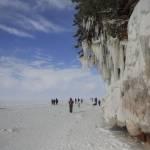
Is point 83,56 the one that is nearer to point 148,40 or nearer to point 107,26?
point 107,26

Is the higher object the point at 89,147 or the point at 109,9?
the point at 109,9

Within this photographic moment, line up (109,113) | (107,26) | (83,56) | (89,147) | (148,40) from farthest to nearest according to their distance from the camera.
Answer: (83,56) < (107,26) < (109,113) < (89,147) < (148,40)

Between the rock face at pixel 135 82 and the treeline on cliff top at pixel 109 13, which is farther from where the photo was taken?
the treeline on cliff top at pixel 109 13

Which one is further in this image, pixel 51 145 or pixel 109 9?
pixel 109 9

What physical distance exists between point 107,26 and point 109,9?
114cm

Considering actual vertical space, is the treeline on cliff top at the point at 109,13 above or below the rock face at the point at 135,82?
above

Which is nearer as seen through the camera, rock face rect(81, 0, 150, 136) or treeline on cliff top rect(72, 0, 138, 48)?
rock face rect(81, 0, 150, 136)

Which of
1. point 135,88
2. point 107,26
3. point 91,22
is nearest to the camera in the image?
point 135,88

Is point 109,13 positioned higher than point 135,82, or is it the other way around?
point 109,13

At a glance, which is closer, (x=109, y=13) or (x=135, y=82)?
(x=135, y=82)

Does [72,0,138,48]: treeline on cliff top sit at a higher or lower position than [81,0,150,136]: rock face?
Result: higher

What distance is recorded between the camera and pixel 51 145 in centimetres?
1561

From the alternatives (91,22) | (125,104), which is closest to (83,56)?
(91,22)

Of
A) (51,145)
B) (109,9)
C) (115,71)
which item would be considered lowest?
(51,145)
